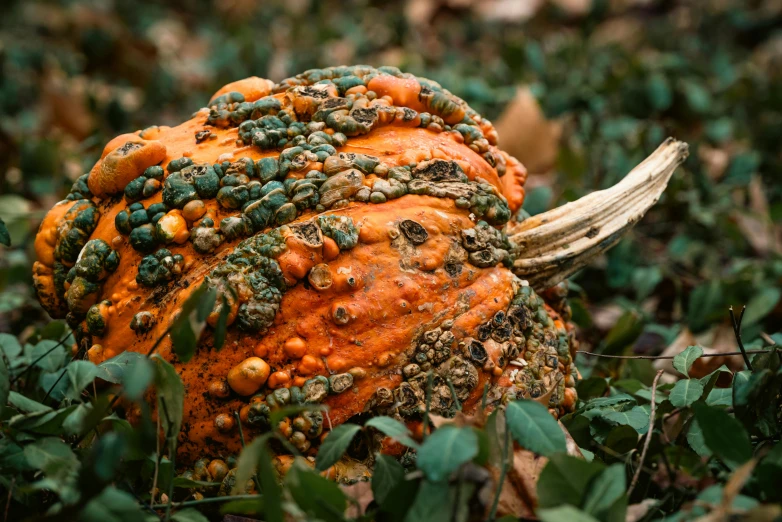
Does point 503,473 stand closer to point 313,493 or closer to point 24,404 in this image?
point 313,493

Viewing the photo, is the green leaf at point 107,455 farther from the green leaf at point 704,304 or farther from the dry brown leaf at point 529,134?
the dry brown leaf at point 529,134

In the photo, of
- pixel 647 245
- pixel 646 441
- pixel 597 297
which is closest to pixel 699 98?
pixel 647 245

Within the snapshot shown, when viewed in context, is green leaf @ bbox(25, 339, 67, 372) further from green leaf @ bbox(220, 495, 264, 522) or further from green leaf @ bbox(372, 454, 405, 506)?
green leaf @ bbox(372, 454, 405, 506)

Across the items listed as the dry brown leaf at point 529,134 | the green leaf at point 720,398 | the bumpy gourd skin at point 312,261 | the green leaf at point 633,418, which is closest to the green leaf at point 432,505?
the bumpy gourd skin at point 312,261

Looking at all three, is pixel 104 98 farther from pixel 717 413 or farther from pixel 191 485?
pixel 717 413

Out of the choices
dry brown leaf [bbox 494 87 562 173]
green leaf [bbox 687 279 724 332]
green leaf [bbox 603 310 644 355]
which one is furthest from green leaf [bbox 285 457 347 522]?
dry brown leaf [bbox 494 87 562 173]

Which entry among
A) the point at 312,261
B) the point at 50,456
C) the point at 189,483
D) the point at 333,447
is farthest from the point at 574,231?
the point at 50,456
